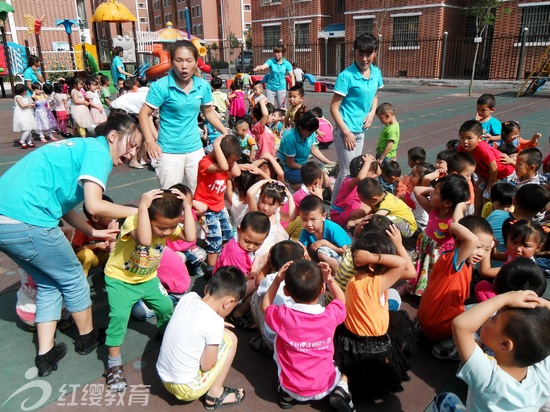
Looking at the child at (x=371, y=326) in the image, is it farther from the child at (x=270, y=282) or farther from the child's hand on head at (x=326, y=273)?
the child at (x=270, y=282)

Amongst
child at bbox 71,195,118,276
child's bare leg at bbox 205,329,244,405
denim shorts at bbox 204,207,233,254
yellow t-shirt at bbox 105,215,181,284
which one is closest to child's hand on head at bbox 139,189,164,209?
yellow t-shirt at bbox 105,215,181,284

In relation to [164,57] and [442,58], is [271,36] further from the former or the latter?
[164,57]

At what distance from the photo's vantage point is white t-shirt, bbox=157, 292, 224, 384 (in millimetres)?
2328

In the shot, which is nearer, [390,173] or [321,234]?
[321,234]

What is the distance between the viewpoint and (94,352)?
3.00 meters

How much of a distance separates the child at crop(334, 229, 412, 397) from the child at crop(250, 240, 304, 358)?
43cm

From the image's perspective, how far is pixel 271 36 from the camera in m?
32.5

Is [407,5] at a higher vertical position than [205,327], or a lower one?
higher

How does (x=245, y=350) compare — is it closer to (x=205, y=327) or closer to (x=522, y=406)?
(x=205, y=327)

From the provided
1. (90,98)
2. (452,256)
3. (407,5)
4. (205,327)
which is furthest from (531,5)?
(205,327)

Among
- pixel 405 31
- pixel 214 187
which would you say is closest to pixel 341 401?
pixel 214 187

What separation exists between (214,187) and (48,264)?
186 cm

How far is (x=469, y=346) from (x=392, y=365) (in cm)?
82

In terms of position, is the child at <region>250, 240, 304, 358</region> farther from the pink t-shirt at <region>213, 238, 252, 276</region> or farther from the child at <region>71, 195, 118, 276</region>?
the child at <region>71, 195, 118, 276</region>
